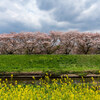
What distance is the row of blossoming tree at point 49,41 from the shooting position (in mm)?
27047

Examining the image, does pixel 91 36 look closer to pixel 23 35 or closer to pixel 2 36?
pixel 23 35

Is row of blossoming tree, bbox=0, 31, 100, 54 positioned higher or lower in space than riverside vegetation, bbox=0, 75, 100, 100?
higher

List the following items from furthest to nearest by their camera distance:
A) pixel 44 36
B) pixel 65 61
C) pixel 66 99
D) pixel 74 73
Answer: pixel 44 36 → pixel 65 61 → pixel 74 73 → pixel 66 99

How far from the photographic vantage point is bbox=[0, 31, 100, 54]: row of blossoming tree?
88.7 ft

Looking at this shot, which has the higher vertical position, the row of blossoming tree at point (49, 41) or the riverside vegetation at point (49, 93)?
the row of blossoming tree at point (49, 41)

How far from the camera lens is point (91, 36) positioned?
28.3 m

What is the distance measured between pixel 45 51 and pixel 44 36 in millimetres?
2980

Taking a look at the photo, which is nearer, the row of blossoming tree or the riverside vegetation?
the riverside vegetation

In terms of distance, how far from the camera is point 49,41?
89.8 ft

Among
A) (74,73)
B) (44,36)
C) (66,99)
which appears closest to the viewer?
(66,99)

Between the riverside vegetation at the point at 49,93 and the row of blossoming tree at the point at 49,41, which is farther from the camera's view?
the row of blossoming tree at the point at 49,41

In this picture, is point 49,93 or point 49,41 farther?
point 49,41

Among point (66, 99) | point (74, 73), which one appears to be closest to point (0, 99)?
point (66, 99)

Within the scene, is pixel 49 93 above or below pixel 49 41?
below
